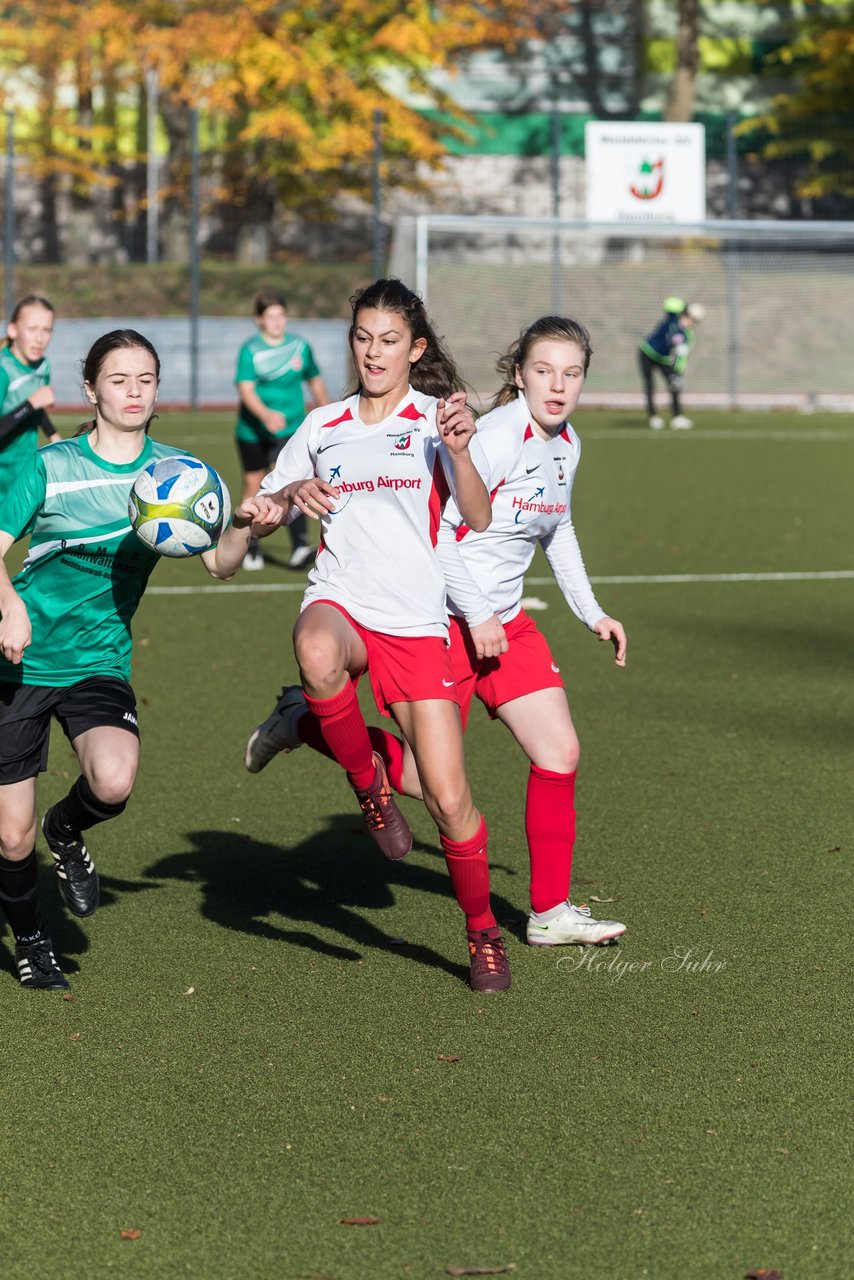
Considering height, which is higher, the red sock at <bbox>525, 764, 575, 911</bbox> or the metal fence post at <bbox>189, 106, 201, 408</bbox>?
the metal fence post at <bbox>189, 106, 201, 408</bbox>

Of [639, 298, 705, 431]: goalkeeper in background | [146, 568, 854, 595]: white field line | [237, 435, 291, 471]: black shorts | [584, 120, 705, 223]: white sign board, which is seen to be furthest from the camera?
[584, 120, 705, 223]: white sign board

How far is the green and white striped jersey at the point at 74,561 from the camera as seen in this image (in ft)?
15.9

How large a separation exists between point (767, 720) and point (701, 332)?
26.7 meters

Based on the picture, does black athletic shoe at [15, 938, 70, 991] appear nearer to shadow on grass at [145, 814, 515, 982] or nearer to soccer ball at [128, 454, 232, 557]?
shadow on grass at [145, 814, 515, 982]

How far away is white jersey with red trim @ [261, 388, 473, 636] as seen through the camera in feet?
15.7

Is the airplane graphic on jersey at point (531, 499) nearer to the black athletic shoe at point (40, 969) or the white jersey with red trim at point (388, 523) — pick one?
the white jersey with red trim at point (388, 523)

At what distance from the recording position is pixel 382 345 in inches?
189

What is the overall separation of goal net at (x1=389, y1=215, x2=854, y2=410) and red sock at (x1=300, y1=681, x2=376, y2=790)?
2689 centimetres

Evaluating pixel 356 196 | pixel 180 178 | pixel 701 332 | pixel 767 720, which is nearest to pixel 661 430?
pixel 701 332

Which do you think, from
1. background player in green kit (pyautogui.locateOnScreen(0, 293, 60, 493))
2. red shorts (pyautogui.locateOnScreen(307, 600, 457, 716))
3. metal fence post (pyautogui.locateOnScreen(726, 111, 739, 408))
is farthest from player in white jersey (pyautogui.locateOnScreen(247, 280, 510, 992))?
metal fence post (pyautogui.locateOnScreen(726, 111, 739, 408))

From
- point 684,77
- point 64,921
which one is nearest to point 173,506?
point 64,921

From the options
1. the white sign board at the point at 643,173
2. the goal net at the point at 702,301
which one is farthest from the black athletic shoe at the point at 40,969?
the white sign board at the point at 643,173

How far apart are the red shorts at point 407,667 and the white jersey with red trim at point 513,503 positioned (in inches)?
14.9

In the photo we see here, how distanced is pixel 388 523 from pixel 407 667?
0.40m
